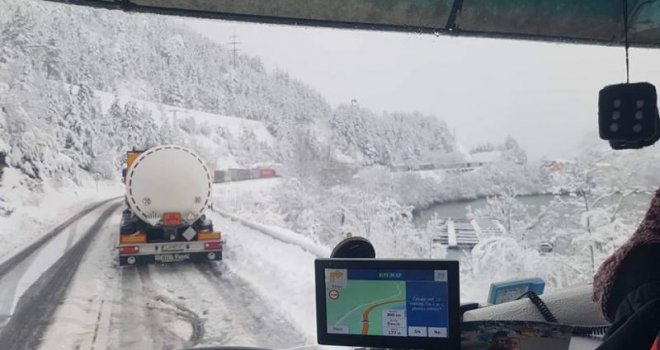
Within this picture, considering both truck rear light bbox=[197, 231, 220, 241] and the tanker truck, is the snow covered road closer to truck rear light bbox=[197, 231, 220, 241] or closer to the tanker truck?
the tanker truck

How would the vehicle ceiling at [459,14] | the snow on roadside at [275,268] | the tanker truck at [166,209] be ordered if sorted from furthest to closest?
1. the tanker truck at [166,209]
2. the snow on roadside at [275,268]
3. the vehicle ceiling at [459,14]

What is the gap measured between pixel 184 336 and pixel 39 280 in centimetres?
97

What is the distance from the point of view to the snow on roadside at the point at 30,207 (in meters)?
3.25

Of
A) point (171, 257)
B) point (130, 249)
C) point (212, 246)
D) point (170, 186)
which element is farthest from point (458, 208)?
point (170, 186)

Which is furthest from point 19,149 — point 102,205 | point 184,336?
point 184,336

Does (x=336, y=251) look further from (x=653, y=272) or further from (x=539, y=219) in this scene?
(x=539, y=219)

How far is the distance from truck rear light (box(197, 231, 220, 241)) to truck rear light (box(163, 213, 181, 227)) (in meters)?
0.40

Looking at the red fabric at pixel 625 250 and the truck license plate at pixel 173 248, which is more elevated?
the red fabric at pixel 625 250

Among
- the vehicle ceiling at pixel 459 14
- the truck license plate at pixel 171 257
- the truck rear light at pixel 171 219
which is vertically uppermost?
the vehicle ceiling at pixel 459 14

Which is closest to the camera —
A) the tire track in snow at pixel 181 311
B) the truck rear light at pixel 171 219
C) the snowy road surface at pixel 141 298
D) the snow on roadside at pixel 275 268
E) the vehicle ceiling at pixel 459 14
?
the vehicle ceiling at pixel 459 14

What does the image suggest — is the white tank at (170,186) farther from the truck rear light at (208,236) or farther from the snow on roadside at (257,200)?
the snow on roadside at (257,200)

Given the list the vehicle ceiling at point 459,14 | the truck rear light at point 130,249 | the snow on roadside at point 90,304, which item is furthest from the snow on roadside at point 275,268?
the vehicle ceiling at point 459,14

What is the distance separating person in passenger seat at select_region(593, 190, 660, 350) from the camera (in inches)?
38.4

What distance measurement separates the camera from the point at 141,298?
11.4ft
